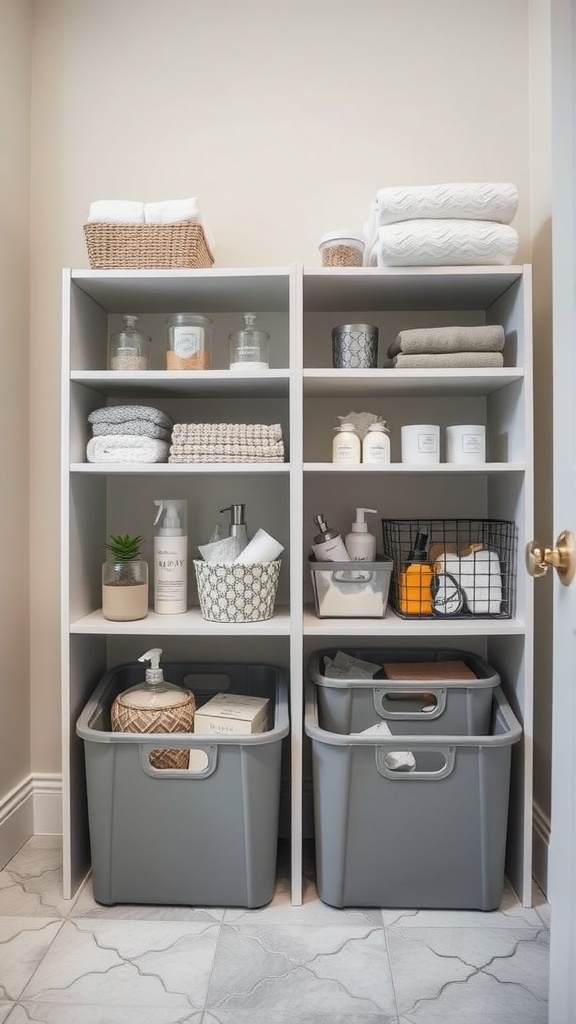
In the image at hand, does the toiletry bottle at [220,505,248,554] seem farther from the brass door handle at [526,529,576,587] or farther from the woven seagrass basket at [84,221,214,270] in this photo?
the brass door handle at [526,529,576,587]

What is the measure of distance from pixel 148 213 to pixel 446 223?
65cm

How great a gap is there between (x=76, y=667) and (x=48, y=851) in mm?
559

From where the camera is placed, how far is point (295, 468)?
1.52 meters

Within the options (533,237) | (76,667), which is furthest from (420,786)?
(533,237)

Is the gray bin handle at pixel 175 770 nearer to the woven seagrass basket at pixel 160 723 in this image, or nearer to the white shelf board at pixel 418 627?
the woven seagrass basket at pixel 160 723

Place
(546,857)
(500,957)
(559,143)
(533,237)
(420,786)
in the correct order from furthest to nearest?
(533,237) → (546,857) → (420,786) → (500,957) → (559,143)

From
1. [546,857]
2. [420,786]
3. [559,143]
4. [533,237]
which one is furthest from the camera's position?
[533,237]

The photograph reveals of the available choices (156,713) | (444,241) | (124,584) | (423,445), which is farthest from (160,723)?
(444,241)

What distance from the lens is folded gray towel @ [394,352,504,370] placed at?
1.53m

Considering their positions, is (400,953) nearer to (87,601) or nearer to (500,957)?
(500,957)

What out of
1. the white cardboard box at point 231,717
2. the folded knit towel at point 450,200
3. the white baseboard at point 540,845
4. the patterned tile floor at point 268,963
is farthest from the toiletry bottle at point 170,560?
the white baseboard at point 540,845

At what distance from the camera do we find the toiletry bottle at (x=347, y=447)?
5.12 ft

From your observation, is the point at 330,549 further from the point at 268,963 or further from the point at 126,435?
the point at 268,963

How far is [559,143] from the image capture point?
100 cm
